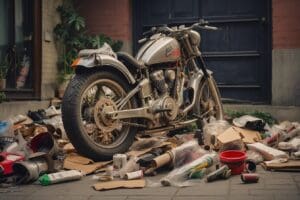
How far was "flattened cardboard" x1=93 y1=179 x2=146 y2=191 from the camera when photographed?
427 cm

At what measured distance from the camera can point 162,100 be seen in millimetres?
5777

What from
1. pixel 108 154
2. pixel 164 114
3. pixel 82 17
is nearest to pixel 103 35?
pixel 82 17

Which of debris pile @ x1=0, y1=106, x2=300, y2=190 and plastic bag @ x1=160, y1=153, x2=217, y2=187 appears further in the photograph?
debris pile @ x1=0, y1=106, x2=300, y2=190

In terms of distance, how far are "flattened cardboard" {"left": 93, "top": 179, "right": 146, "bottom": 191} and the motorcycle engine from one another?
1432 mm

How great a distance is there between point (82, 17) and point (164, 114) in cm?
411

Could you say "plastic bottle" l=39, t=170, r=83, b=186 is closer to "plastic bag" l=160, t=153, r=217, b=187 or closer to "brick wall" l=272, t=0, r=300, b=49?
"plastic bag" l=160, t=153, r=217, b=187

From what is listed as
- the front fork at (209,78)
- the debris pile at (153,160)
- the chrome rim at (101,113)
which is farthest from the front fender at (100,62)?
the front fork at (209,78)

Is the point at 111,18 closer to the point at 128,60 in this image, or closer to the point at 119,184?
the point at 128,60

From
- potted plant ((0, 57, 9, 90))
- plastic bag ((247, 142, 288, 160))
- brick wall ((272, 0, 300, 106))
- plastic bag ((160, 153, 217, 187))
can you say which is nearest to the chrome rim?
plastic bag ((160, 153, 217, 187))

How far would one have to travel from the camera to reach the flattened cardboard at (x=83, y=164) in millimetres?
4960

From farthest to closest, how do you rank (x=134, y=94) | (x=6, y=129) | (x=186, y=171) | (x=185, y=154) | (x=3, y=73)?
(x=3, y=73), (x=6, y=129), (x=134, y=94), (x=185, y=154), (x=186, y=171)

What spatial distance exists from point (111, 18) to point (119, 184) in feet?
18.2

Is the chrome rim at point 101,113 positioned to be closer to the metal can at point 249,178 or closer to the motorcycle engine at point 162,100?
the motorcycle engine at point 162,100

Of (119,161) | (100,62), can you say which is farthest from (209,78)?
(119,161)
